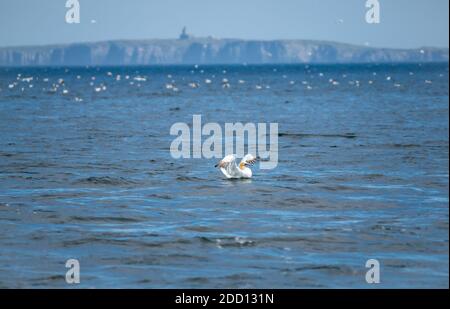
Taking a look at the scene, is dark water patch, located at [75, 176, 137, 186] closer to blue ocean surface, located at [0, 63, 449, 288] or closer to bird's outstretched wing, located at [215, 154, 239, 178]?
blue ocean surface, located at [0, 63, 449, 288]

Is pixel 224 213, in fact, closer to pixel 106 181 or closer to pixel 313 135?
pixel 106 181

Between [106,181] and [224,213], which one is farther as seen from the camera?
[106,181]

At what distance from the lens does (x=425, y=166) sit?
27.9m

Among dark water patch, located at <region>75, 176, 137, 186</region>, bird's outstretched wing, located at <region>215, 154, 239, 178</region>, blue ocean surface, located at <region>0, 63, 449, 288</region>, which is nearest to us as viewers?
blue ocean surface, located at <region>0, 63, 449, 288</region>

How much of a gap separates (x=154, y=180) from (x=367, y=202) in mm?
6960

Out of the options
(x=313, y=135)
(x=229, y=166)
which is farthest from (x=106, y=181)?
(x=313, y=135)

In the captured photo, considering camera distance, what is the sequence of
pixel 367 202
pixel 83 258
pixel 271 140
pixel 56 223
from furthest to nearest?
pixel 271 140 → pixel 367 202 → pixel 56 223 → pixel 83 258

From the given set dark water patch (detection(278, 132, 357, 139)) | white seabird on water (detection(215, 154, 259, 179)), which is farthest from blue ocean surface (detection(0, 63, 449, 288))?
white seabird on water (detection(215, 154, 259, 179))

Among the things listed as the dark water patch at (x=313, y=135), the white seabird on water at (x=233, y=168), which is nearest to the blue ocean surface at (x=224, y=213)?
the dark water patch at (x=313, y=135)

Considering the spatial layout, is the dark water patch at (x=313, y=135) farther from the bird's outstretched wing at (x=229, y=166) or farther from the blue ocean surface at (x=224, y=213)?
the bird's outstretched wing at (x=229, y=166)

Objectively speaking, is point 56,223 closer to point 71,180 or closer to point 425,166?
point 71,180

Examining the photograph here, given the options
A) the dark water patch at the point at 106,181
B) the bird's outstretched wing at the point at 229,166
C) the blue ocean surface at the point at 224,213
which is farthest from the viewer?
the dark water patch at the point at 106,181

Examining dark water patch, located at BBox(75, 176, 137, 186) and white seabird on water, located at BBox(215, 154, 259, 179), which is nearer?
white seabird on water, located at BBox(215, 154, 259, 179)

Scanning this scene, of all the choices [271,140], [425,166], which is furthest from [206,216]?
[271,140]
